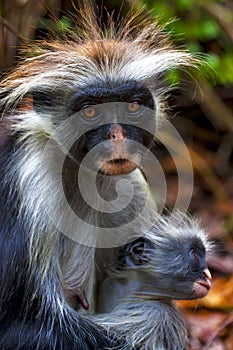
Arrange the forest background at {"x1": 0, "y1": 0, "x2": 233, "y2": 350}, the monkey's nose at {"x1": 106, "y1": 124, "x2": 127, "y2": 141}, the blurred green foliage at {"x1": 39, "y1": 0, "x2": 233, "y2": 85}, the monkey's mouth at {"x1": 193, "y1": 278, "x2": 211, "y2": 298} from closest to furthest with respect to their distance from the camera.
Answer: the monkey's nose at {"x1": 106, "y1": 124, "x2": 127, "y2": 141} → the monkey's mouth at {"x1": 193, "y1": 278, "x2": 211, "y2": 298} → the forest background at {"x1": 0, "y1": 0, "x2": 233, "y2": 350} → the blurred green foliage at {"x1": 39, "y1": 0, "x2": 233, "y2": 85}

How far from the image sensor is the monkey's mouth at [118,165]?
5223 mm

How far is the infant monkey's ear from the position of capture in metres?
5.94

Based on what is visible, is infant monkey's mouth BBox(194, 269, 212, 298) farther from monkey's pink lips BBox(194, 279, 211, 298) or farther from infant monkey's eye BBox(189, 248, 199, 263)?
infant monkey's eye BBox(189, 248, 199, 263)

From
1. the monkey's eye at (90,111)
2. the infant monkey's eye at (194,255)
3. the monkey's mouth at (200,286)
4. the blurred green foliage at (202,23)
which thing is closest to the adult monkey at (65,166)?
the monkey's eye at (90,111)

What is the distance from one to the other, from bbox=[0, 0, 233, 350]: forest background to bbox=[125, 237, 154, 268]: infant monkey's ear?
0.96 meters

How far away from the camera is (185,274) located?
5836 mm

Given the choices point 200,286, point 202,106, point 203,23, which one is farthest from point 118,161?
point 202,106

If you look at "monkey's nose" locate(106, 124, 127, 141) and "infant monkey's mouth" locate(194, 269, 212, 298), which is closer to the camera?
"monkey's nose" locate(106, 124, 127, 141)

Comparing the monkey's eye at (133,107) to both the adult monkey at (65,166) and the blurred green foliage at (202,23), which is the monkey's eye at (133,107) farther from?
the blurred green foliage at (202,23)

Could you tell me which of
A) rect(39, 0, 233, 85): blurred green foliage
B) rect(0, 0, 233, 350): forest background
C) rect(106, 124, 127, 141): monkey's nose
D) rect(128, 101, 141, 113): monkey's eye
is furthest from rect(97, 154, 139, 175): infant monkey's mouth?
rect(39, 0, 233, 85): blurred green foliage

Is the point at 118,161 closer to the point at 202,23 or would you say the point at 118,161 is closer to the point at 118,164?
the point at 118,164

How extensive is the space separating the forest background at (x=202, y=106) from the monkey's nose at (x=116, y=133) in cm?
109

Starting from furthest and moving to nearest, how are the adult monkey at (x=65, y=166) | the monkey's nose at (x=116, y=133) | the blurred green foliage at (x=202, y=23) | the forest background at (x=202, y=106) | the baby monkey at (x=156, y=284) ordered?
the blurred green foliage at (x=202, y=23) < the forest background at (x=202, y=106) < the baby monkey at (x=156, y=284) < the adult monkey at (x=65, y=166) < the monkey's nose at (x=116, y=133)

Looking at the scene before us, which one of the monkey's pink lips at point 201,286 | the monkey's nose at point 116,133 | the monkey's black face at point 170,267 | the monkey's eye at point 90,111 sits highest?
the monkey's eye at point 90,111
